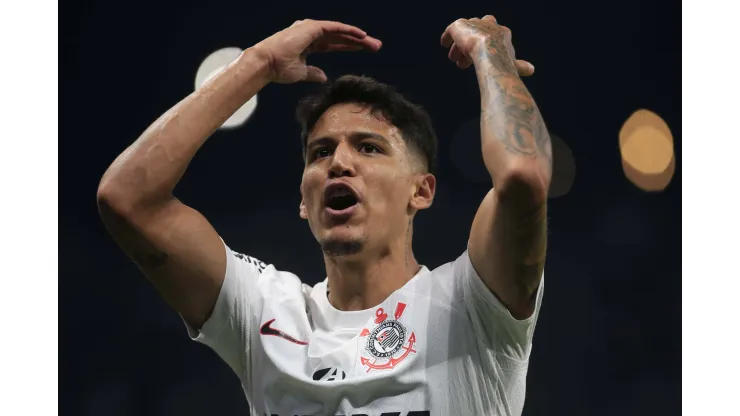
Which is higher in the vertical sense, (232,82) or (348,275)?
(232,82)

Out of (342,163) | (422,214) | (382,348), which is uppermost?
(342,163)

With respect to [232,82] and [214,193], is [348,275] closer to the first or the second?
[232,82]

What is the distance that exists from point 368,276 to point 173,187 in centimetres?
47

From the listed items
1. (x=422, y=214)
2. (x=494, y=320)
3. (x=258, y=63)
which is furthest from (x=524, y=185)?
(x=422, y=214)

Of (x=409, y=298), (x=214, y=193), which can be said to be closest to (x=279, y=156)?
(x=214, y=193)

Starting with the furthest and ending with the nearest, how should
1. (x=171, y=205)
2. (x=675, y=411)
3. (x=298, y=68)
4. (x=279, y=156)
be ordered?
(x=279, y=156)
(x=675, y=411)
(x=298, y=68)
(x=171, y=205)

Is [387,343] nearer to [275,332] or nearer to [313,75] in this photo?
[275,332]

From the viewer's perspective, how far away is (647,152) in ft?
9.46

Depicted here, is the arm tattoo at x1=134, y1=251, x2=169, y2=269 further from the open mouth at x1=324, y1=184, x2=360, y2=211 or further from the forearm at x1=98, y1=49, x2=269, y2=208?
the open mouth at x1=324, y1=184, x2=360, y2=211

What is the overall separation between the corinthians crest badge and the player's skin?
0.33ft

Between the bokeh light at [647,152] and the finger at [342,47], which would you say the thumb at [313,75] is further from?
the bokeh light at [647,152]

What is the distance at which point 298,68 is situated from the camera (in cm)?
180

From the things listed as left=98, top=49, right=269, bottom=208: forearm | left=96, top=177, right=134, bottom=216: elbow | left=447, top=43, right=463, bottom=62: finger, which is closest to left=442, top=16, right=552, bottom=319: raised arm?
left=447, top=43, right=463, bottom=62: finger

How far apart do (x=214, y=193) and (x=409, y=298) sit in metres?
1.40
